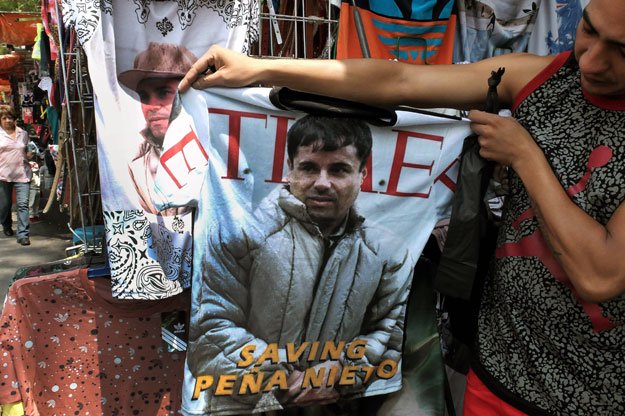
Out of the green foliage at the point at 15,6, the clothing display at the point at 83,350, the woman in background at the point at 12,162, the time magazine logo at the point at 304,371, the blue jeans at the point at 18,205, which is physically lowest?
the blue jeans at the point at 18,205

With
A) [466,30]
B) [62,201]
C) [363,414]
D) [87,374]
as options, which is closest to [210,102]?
[363,414]

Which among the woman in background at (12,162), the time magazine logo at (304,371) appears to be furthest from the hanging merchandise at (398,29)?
the woman in background at (12,162)

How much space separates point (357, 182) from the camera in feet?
5.81

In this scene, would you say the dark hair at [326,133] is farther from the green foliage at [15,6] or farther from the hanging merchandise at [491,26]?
the green foliage at [15,6]

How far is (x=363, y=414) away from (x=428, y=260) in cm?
68

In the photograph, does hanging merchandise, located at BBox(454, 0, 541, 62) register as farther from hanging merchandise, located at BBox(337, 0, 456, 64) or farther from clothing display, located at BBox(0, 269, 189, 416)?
clothing display, located at BBox(0, 269, 189, 416)

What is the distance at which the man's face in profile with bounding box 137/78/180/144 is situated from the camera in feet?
8.20

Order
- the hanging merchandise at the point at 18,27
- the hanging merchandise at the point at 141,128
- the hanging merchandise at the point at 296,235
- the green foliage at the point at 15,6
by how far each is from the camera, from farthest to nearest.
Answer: the green foliage at the point at 15,6
the hanging merchandise at the point at 18,27
the hanging merchandise at the point at 141,128
the hanging merchandise at the point at 296,235

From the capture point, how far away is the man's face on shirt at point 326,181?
1716 millimetres

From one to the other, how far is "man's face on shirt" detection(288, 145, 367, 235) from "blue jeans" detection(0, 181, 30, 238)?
7.02 m

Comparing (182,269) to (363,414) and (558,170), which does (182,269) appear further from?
(558,170)

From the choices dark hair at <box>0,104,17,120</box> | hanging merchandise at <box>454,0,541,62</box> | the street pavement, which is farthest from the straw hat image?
dark hair at <box>0,104,17,120</box>

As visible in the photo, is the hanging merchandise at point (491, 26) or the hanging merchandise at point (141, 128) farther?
the hanging merchandise at point (491, 26)

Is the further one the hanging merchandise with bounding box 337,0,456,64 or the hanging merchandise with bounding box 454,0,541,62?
the hanging merchandise with bounding box 454,0,541,62
